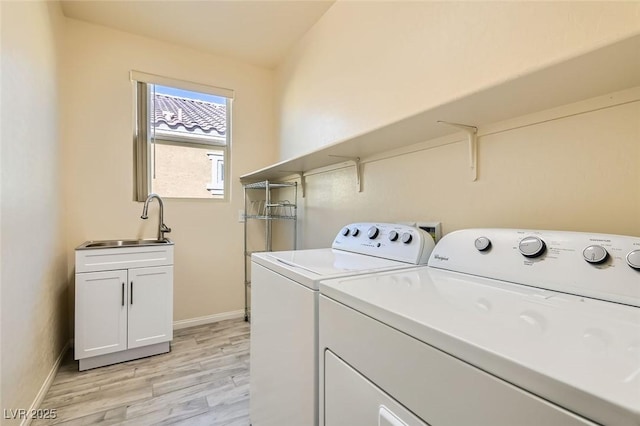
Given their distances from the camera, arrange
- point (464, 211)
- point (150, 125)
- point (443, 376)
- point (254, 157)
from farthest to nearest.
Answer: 1. point (254, 157)
2. point (150, 125)
3. point (464, 211)
4. point (443, 376)

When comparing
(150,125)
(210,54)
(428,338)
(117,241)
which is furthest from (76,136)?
(428,338)

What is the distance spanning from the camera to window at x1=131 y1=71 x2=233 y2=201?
2.58 metres

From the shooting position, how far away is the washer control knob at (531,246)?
2.64ft

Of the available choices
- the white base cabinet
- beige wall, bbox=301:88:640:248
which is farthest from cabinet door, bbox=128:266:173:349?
beige wall, bbox=301:88:640:248

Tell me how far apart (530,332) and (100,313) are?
97.8 inches

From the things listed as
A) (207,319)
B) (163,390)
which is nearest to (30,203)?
(163,390)

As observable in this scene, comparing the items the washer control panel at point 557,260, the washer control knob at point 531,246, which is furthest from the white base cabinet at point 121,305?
the washer control knob at point 531,246

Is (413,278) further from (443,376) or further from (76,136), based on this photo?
(76,136)

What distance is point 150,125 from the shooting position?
263 centimetres

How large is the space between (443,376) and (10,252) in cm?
180

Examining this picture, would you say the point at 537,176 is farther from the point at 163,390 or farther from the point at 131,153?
the point at 131,153

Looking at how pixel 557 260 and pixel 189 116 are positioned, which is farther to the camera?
pixel 189 116

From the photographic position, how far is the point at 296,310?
3.14ft
